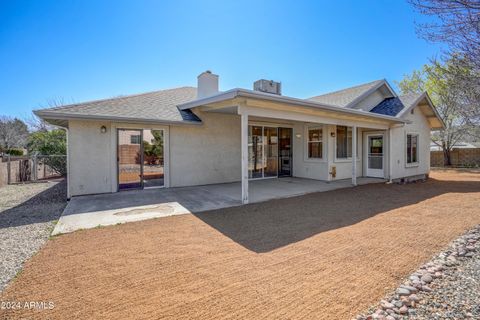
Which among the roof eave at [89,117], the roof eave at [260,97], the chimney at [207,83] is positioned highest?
the chimney at [207,83]

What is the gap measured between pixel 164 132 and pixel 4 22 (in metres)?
6.34

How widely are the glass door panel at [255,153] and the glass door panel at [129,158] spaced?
498cm

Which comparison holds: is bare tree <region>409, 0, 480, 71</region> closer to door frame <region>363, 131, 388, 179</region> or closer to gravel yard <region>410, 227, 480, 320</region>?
gravel yard <region>410, 227, 480, 320</region>

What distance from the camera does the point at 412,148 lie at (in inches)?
542

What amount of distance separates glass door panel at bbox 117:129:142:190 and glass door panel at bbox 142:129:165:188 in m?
0.27

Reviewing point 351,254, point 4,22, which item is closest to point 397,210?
point 351,254

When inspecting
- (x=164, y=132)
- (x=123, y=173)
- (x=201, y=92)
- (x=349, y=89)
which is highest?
(x=349, y=89)

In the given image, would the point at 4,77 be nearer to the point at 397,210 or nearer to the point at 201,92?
the point at 201,92

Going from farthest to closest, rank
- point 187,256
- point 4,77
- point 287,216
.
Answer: point 4,77 → point 287,216 → point 187,256

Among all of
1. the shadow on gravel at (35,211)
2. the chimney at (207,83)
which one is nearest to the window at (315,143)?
the chimney at (207,83)

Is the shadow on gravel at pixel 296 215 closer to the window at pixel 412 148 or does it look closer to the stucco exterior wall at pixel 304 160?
the stucco exterior wall at pixel 304 160

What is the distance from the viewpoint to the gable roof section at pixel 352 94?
1315 centimetres

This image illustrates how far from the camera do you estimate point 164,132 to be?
956cm

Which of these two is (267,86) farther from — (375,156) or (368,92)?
(375,156)
